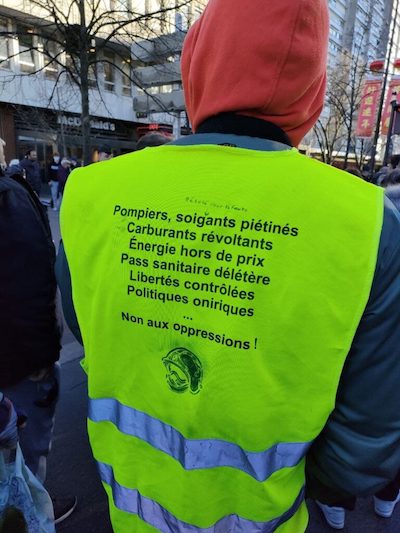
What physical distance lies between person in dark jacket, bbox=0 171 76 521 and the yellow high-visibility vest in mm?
814

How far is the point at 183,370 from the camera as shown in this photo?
→ 0.93m

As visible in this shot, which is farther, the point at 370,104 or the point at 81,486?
the point at 370,104

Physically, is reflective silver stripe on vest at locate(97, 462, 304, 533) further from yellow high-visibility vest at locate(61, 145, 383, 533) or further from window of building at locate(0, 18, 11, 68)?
window of building at locate(0, 18, 11, 68)

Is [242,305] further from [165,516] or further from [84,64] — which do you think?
[84,64]

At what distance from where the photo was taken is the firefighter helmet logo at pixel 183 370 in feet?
2.98

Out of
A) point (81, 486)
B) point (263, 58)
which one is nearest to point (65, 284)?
point (263, 58)

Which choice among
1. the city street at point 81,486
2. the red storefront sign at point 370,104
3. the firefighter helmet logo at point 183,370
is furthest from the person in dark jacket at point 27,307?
the red storefront sign at point 370,104

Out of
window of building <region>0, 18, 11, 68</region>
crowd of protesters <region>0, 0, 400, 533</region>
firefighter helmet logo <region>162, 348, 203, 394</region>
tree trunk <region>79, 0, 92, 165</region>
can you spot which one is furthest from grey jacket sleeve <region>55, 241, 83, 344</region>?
window of building <region>0, 18, 11, 68</region>

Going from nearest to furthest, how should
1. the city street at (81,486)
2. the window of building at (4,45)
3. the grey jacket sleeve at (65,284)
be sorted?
1. the grey jacket sleeve at (65,284)
2. the city street at (81,486)
3. the window of building at (4,45)

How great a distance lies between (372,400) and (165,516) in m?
0.56

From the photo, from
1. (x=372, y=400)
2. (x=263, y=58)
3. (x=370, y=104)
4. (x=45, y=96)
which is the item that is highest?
(x=45, y=96)

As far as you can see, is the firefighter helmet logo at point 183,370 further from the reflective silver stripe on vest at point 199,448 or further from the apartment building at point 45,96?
the apartment building at point 45,96

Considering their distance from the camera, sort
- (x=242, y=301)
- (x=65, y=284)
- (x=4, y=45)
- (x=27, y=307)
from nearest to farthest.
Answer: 1. (x=242, y=301)
2. (x=65, y=284)
3. (x=27, y=307)
4. (x=4, y=45)

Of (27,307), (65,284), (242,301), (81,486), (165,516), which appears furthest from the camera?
(81,486)
